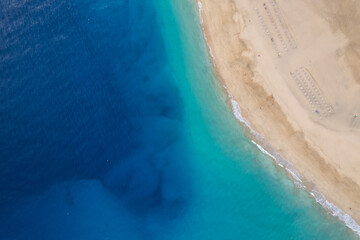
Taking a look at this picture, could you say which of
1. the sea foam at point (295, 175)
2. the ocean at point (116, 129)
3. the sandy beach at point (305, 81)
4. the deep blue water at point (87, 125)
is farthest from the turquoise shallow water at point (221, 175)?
the sandy beach at point (305, 81)

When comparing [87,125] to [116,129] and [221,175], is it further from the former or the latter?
[221,175]

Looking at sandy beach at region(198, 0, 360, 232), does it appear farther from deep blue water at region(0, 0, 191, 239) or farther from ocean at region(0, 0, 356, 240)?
deep blue water at region(0, 0, 191, 239)

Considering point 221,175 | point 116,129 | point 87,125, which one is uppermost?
point 87,125

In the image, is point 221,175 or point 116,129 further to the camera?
point 116,129

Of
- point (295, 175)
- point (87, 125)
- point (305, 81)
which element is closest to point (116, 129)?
point (87, 125)

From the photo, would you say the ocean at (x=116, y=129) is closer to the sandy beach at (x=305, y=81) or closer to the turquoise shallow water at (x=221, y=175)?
the turquoise shallow water at (x=221, y=175)

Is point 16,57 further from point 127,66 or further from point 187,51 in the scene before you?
point 187,51

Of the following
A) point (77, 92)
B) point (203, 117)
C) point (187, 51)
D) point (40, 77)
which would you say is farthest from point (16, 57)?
point (203, 117)

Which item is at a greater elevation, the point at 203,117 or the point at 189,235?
the point at 203,117
